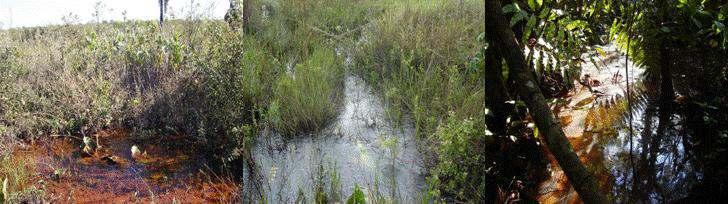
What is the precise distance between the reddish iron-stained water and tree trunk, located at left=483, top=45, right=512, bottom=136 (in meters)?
1.01

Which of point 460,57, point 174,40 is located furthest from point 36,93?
point 460,57

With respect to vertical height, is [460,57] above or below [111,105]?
above

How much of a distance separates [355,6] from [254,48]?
425mm

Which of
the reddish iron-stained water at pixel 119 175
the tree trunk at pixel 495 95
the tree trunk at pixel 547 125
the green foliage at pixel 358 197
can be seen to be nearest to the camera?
the tree trunk at pixel 547 125

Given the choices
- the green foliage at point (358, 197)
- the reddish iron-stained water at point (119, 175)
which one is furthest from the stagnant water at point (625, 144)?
the reddish iron-stained water at point (119, 175)

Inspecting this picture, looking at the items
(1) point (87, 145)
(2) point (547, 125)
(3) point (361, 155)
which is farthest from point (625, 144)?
(1) point (87, 145)

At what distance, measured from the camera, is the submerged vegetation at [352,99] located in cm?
208

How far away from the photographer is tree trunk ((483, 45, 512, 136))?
194 centimetres

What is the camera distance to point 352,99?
2.11 metres

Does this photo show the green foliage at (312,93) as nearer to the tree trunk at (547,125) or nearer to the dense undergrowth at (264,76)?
the dense undergrowth at (264,76)

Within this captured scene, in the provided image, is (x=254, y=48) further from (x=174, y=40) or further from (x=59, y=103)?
(x=59, y=103)

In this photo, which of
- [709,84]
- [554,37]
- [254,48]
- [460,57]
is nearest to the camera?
[554,37]

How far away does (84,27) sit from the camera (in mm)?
2287

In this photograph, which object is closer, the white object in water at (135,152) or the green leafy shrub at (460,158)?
the green leafy shrub at (460,158)
